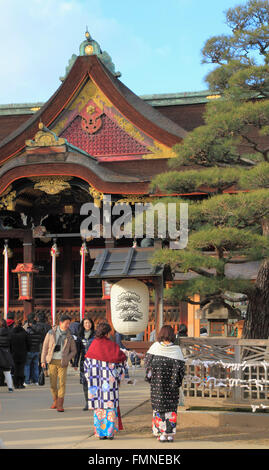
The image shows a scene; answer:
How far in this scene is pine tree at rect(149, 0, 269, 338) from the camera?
9.30 metres

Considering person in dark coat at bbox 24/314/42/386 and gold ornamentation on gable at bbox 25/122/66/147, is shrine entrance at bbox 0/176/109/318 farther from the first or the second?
person in dark coat at bbox 24/314/42/386

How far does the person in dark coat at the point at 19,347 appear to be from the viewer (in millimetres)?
12922

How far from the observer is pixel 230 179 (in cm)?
966

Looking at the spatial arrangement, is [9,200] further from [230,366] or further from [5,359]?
[230,366]

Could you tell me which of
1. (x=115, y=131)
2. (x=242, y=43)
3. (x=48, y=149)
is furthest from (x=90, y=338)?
(x=115, y=131)

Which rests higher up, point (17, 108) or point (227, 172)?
point (17, 108)

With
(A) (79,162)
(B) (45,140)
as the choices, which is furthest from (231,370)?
(B) (45,140)

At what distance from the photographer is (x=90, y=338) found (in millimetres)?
10477

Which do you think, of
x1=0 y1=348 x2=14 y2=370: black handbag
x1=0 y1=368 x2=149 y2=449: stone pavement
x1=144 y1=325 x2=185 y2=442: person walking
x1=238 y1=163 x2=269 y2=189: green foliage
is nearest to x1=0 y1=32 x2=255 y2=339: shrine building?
x1=0 y1=368 x2=149 y2=449: stone pavement

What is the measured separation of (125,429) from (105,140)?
11.7 m

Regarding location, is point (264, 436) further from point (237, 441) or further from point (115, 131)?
point (115, 131)

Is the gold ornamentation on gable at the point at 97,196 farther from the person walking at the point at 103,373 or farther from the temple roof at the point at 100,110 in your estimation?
the person walking at the point at 103,373

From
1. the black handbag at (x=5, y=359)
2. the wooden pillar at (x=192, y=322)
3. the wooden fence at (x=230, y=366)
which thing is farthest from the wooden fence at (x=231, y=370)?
the wooden pillar at (x=192, y=322)

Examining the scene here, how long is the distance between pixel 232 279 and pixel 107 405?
2822 mm
